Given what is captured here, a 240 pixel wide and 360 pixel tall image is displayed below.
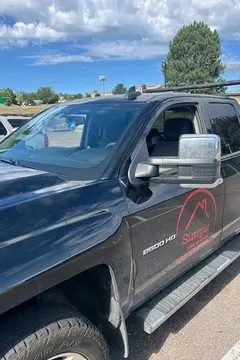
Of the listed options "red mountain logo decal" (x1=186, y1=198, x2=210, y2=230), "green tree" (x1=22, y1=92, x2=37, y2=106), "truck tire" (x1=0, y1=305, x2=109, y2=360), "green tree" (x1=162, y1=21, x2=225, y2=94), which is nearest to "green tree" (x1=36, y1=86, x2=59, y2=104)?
"green tree" (x1=22, y1=92, x2=37, y2=106)

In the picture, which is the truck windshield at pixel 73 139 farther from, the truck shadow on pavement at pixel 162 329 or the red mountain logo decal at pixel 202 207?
the truck shadow on pavement at pixel 162 329

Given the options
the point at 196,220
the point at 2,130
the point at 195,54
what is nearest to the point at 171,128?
the point at 196,220

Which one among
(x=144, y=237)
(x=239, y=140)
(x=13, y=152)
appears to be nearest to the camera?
(x=144, y=237)

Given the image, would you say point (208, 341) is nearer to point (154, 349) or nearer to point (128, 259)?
point (154, 349)

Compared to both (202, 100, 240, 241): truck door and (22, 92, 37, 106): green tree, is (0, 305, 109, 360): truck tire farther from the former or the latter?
(22, 92, 37, 106): green tree

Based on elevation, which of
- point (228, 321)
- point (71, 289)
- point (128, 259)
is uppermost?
point (128, 259)

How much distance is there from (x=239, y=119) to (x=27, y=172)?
2.58m

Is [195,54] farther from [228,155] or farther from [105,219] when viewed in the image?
[105,219]

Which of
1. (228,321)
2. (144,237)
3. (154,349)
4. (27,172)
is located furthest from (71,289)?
(228,321)

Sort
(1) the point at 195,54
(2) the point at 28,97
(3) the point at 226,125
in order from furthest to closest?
(2) the point at 28,97 < (1) the point at 195,54 < (3) the point at 226,125

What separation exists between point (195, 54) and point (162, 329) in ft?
200

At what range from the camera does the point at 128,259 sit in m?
2.10

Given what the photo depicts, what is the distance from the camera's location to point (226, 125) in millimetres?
3539

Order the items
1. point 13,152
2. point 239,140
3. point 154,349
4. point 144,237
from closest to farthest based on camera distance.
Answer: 1. point 144,237
2. point 154,349
3. point 13,152
4. point 239,140
